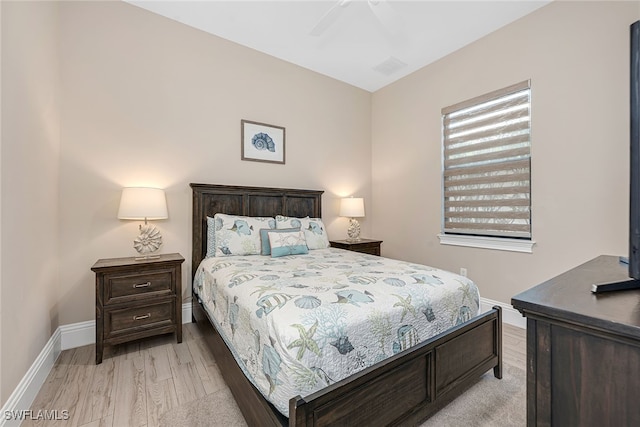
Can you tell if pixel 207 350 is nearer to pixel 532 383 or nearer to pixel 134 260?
pixel 134 260

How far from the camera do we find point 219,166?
3227mm

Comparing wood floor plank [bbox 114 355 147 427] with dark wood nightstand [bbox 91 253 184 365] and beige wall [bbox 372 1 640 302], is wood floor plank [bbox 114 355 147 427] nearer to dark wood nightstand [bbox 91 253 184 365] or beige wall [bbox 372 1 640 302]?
dark wood nightstand [bbox 91 253 184 365]

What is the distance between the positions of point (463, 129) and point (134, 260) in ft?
12.3

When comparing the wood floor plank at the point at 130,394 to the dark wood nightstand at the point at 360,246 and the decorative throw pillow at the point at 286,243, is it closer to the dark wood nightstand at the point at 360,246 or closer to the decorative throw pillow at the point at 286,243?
the decorative throw pillow at the point at 286,243

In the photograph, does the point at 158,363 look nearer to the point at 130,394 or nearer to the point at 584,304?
the point at 130,394

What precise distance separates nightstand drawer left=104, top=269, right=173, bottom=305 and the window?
315cm

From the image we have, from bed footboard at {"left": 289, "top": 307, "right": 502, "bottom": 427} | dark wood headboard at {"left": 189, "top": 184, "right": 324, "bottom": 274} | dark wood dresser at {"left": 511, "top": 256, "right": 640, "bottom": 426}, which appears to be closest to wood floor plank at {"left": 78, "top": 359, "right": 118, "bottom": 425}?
dark wood headboard at {"left": 189, "top": 184, "right": 324, "bottom": 274}

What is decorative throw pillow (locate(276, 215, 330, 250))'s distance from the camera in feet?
10.4

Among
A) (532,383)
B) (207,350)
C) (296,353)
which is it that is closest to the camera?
(532,383)

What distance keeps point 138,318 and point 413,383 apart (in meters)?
2.17

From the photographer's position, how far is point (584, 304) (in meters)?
0.80

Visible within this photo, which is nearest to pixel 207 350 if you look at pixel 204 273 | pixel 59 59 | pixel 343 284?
pixel 204 273

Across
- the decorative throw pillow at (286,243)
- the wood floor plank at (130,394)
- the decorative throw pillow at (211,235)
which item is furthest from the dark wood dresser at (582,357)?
the decorative throw pillow at (211,235)

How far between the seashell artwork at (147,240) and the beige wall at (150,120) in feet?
0.85
